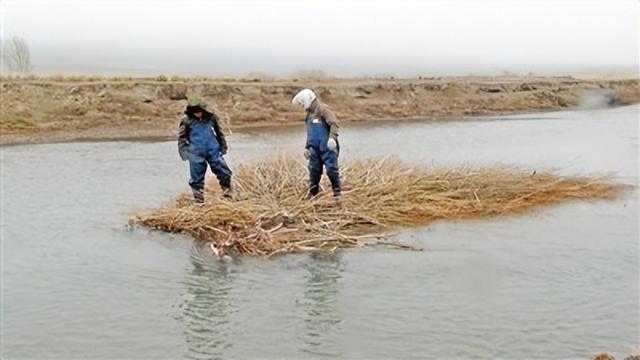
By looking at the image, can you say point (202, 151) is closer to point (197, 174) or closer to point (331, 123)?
point (197, 174)

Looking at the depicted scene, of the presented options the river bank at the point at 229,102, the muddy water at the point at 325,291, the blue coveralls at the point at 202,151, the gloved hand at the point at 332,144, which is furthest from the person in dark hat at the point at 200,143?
the river bank at the point at 229,102

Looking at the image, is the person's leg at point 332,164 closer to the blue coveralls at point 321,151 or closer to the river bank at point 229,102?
the blue coveralls at point 321,151

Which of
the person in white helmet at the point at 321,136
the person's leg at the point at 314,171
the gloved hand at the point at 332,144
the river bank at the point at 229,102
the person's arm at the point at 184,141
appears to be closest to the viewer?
the gloved hand at the point at 332,144

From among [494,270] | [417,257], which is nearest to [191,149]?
[417,257]

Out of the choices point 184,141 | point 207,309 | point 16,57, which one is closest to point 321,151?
point 184,141

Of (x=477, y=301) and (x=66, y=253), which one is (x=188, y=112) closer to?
(x=66, y=253)

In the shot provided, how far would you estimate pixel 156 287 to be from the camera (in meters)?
7.49

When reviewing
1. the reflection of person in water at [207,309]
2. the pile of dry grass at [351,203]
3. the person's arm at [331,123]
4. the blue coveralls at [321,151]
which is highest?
the person's arm at [331,123]

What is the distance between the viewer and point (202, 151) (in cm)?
965

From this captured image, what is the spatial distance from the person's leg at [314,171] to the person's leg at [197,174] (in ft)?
4.33

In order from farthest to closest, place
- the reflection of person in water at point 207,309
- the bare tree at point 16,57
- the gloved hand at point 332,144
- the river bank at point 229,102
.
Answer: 1. the bare tree at point 16,57
2. the river bank at point 229,102
3. the gloved hand at point 332,144
4. the reflection of person in water at point 207,309

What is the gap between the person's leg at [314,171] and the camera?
965cm

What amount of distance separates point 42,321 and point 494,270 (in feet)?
14.1

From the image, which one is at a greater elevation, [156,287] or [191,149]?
[191,149]
